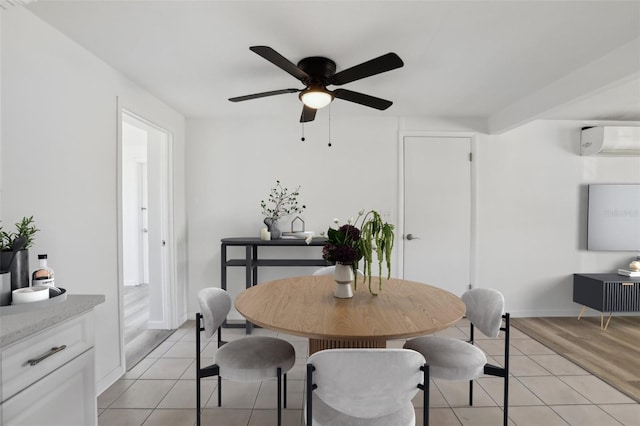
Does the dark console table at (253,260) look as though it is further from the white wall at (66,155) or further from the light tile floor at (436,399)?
the white wall at (66,155)

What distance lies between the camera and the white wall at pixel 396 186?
3.86 m

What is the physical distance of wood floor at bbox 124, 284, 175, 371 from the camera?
2.96m

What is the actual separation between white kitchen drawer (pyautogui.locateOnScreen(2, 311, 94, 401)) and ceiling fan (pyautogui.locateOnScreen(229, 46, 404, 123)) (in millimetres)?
1516

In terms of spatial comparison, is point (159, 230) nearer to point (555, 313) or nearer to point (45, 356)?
point (45, 356)

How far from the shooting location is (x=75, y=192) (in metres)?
2.11

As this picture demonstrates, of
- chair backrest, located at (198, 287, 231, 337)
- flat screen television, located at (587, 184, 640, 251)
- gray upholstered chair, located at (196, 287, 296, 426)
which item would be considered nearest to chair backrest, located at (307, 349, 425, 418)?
gray upholstered chair, located at (196, 287, 296, 426)

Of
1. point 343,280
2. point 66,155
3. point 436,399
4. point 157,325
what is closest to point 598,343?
point 436,399

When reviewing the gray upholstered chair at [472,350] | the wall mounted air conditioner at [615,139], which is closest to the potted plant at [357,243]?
the gray upholstered chair at [472,350]

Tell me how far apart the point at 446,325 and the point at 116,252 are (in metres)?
2.39

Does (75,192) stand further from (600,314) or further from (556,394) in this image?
(600,314)

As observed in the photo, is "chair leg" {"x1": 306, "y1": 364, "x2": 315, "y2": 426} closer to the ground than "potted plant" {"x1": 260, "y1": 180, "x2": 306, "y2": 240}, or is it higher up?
closer to the ground

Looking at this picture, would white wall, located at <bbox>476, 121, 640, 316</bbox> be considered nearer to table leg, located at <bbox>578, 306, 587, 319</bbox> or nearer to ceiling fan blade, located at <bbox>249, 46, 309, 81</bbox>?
table leg, located at <bbox>578, 306, 587, 319</bbox>

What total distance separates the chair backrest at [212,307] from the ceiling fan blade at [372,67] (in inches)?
58.6

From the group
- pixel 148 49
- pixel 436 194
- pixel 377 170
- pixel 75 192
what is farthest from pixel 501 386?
pixel 148 49
